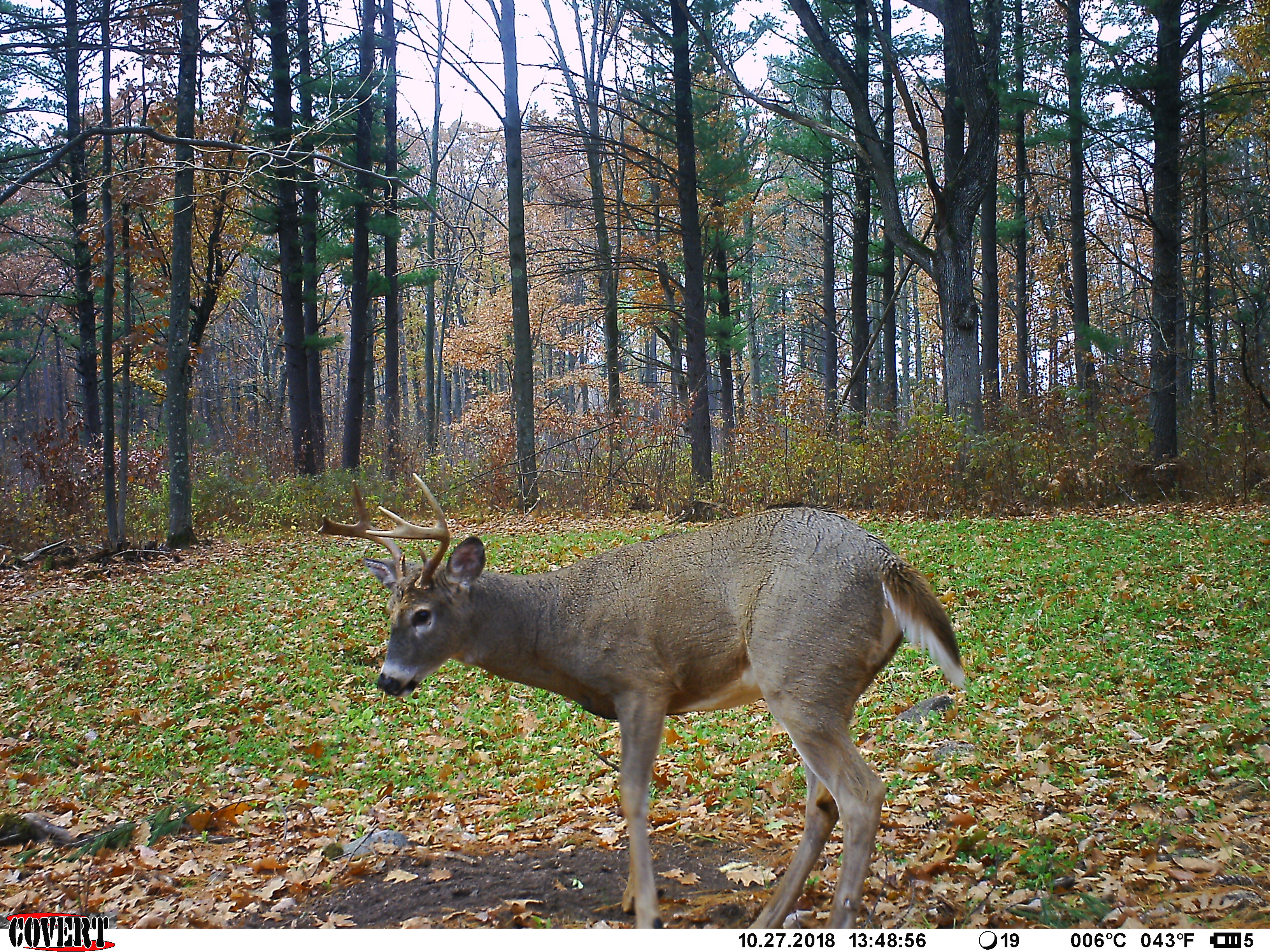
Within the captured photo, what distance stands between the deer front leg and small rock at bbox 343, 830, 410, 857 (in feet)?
5.11

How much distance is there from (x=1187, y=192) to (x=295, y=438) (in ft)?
63.7

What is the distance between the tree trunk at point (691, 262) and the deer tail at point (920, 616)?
12.8 metres

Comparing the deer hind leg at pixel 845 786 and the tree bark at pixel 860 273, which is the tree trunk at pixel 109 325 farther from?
the tree bark at pixel 860 273

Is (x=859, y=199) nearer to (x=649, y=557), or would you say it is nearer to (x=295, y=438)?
(x=295, y=438)

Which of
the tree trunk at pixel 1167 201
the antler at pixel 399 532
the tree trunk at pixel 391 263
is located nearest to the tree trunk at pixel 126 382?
the tree trunk at pixel 391 263

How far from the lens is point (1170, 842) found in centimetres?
429

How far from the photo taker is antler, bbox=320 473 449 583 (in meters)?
4.29

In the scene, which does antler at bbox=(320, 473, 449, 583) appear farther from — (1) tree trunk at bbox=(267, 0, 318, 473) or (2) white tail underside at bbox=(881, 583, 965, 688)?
(1) tree trunk at bbox=(267, 0, 318, 473)

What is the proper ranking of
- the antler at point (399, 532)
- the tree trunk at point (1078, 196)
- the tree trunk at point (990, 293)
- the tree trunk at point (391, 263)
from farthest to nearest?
1. the tree trunk at point (990, 293)
2. the tree trunk at point (391, 263)
3. the tree trunk at point (1078, 196)
4. the antler at point (399, 532)

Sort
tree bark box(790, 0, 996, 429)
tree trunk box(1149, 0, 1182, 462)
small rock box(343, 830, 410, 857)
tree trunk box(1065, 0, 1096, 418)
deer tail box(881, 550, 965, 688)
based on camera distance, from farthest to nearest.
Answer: tree trunk box(1065, 0, 1096, 418) → tree trunk box(1149, 0, 1182, 462) → tree bark box(790, 0, 996, 429) → small rock box(343, 830, 410, 857) → deer tail box(881, 550, 965, 688)

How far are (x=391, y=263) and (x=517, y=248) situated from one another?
253 inches

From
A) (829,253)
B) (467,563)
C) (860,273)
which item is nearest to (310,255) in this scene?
(860,273)

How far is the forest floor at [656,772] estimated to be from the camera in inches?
164

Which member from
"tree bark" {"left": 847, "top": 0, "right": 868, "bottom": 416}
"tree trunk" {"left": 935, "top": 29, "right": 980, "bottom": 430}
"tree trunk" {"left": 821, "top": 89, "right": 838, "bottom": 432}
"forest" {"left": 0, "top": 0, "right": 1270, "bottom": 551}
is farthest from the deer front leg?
"tree bark" {"left": 847, "top": 0, "right": 868, "bottom": 416}
